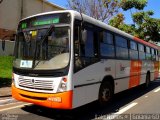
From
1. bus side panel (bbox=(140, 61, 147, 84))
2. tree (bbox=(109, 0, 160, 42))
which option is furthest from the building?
bus side panel (bbox=(140, 61, 147, 84))

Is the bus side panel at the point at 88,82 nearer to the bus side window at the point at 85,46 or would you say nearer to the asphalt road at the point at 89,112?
the bus side window at the point at 85,46

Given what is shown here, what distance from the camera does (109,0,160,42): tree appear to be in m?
25.6

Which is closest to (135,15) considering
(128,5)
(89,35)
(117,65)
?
(128,5)

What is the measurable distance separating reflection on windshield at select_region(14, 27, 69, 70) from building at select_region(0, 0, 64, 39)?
58.2ft

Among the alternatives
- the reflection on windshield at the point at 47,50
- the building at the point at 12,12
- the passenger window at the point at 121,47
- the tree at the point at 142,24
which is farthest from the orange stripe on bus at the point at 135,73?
the building at the point at 12,12

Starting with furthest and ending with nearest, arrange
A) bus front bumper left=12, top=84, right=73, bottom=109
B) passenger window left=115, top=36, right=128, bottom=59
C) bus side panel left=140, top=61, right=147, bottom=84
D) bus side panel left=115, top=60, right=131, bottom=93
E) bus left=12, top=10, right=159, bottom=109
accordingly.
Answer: bus side panel left=140, top=61, right=147, bottom=84, passenger window left=115, top=36, right=128, bottom=59, bus side panel left=115, top=60, right=131, bottom=93, bus left=12, top=10, right=159, bottom=109, bus front bumper left=12, top=84, right=73, bottom=109

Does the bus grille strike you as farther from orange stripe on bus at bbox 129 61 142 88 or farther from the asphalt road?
orange stripe on bus at bbox 129 61 142 88

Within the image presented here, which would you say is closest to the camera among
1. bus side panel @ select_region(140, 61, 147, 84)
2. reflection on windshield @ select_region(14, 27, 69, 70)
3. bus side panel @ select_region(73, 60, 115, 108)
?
reflection on windshield @ select_region(14, 27, 69, 70)

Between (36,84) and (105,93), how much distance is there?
2.78 meters

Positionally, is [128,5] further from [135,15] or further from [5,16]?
[5,16]

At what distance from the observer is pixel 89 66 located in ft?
26.5

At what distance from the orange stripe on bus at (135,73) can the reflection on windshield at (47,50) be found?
5417mm

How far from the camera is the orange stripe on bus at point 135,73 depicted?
12148mm

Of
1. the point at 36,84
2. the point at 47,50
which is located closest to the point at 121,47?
the point at 47,50
